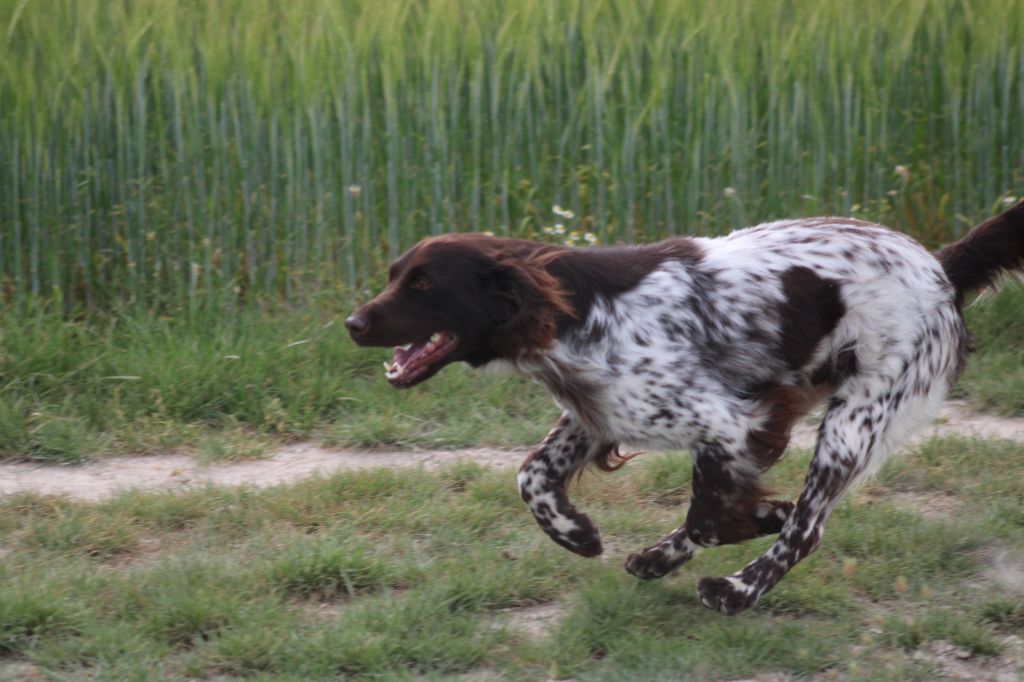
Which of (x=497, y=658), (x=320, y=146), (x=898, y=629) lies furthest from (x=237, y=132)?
(x=898, y=629)

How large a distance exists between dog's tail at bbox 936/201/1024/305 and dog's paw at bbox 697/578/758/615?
1.34m

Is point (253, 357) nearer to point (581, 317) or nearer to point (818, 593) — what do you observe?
point (581, 317)

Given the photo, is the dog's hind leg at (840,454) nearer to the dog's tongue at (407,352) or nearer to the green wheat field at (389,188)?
the green wheat field at (389,188)

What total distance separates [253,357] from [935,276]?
133 inches

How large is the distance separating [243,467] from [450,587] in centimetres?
178

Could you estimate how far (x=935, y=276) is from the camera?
14.5ft

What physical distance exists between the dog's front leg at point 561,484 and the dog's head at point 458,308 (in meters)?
0.44

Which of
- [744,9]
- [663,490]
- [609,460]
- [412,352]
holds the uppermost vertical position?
[744,9]

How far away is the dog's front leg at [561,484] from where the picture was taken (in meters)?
4.29

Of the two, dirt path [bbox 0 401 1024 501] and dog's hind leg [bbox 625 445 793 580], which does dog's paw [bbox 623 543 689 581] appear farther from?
dirt path [bbox 0 401 1024 501]

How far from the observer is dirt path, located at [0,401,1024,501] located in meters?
5.44

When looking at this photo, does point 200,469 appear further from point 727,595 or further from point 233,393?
point 727,595

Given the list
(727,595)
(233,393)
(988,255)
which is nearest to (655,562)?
(727,595)

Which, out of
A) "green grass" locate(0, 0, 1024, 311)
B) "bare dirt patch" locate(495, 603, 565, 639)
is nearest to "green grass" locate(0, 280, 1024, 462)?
"green grass" locate(0, 0, 1024, 311)
